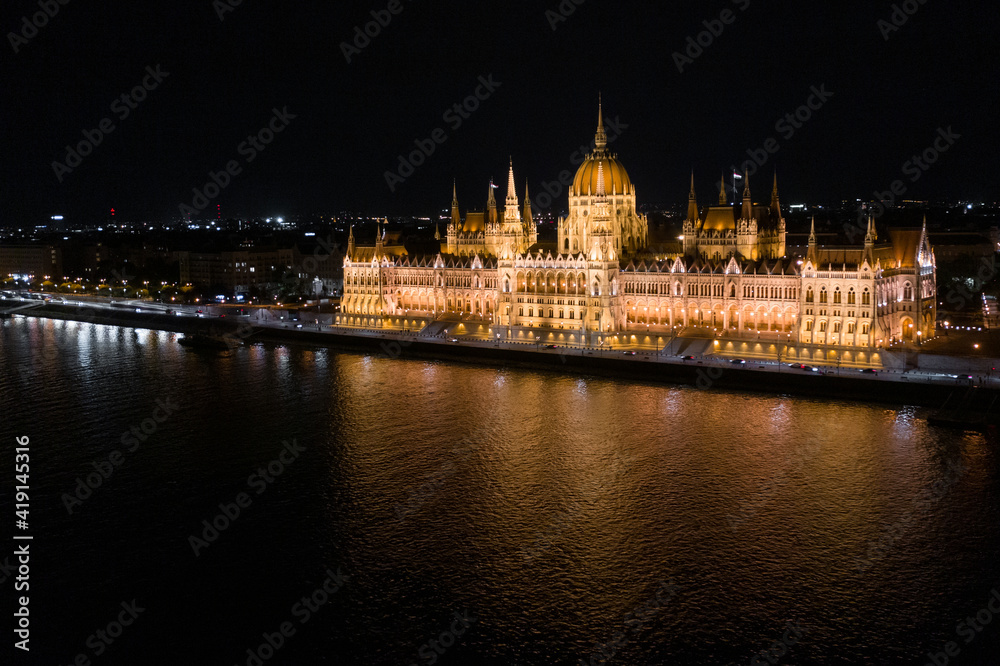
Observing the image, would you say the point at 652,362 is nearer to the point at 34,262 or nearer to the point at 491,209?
the point at 491,209

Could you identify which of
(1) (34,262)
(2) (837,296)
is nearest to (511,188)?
(2) (837,296)

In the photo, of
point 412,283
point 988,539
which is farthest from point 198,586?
point 412,283

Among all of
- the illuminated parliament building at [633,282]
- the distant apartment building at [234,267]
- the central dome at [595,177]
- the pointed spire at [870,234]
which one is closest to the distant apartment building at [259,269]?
the distant apartment building at [234,267]

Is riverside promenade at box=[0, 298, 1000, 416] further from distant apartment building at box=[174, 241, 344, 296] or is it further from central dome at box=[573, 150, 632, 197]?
distant apartment building at box=[174, 241, 344, 296]

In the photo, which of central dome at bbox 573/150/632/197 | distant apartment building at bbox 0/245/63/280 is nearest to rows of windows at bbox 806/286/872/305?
central dome at bbox 573/150/632/197

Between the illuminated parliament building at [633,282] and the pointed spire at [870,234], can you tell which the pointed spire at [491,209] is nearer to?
the illuminated parliament building at [633,282]
